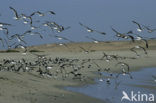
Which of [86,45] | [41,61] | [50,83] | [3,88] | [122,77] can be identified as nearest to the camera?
[3,88]

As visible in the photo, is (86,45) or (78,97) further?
(86,45)

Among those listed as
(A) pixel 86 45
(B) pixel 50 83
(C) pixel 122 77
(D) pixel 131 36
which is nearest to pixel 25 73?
(B) pixel 50 83

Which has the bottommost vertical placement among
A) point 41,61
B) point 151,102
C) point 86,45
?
point 151,102

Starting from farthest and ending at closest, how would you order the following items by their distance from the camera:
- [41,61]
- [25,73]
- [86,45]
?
[86,45]
[41,61]
[25,73]

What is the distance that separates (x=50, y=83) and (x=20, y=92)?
17.4ft

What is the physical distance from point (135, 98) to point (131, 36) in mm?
2528

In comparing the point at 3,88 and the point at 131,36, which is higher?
the point at 131,36

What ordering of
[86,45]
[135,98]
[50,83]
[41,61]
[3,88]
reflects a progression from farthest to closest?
[86,45]
[41,61]
[50,83]
[135,98]
[3,88]

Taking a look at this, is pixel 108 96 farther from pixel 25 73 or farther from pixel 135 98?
pixel 25 73

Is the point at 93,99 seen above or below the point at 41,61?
below

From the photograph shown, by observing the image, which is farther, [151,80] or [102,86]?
[151,80]

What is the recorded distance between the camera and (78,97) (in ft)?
62.3

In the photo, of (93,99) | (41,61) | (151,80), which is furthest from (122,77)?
(93,99)

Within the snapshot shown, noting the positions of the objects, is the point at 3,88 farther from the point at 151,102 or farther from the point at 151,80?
the point at 151,80
